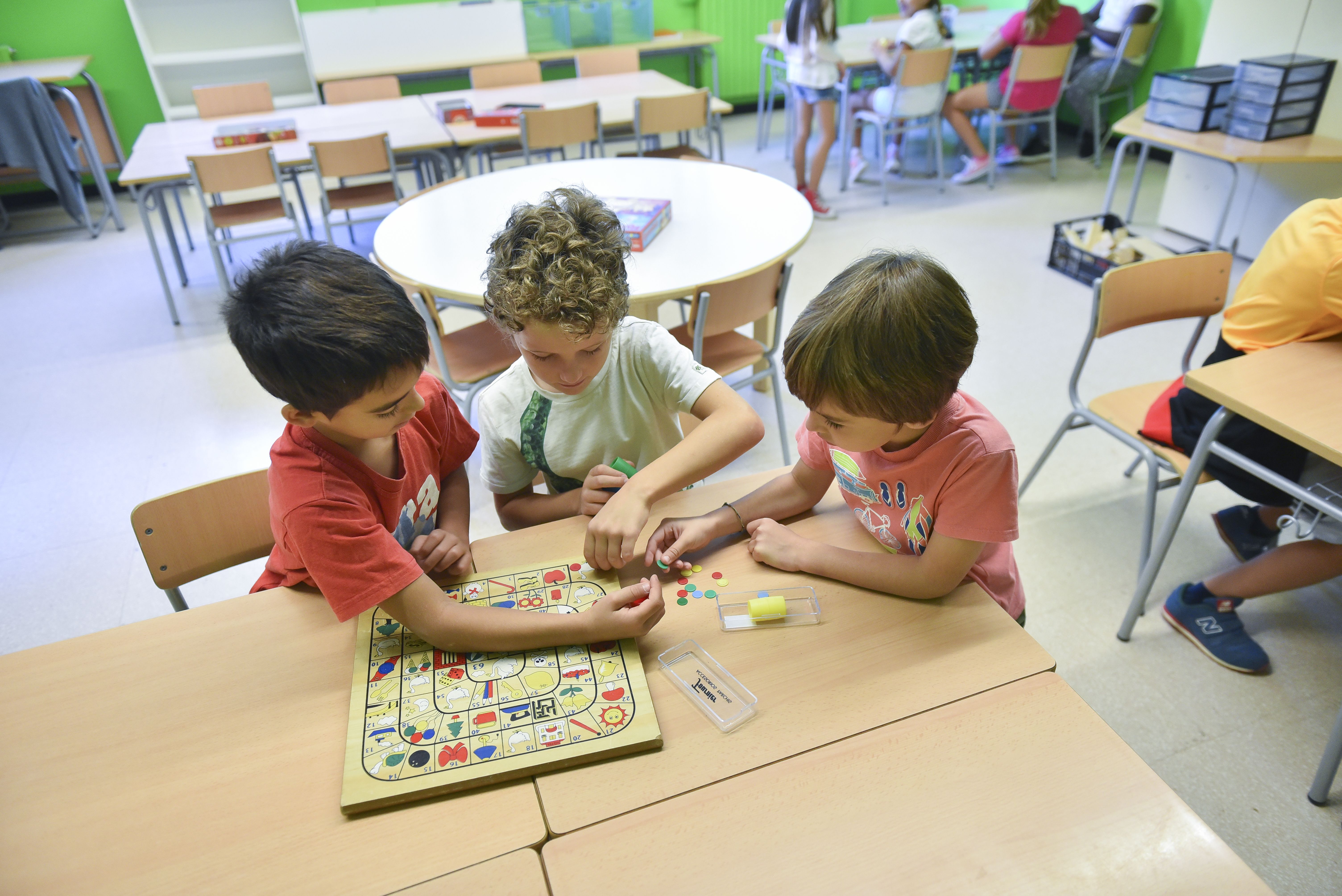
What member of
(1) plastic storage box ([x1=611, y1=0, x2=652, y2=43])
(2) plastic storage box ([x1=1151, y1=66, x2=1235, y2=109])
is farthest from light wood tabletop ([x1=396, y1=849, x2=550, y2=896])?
(1) plastic storage box ([x1=611, y1=0, x2=652, y2=43])

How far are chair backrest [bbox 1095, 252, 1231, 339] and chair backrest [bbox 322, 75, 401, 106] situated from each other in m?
4.03

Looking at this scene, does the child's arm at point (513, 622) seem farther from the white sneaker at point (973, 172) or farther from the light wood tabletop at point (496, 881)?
the white sneaker at point (973, 172)

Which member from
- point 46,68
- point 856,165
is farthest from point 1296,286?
point 46,68

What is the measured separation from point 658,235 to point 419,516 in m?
1.31

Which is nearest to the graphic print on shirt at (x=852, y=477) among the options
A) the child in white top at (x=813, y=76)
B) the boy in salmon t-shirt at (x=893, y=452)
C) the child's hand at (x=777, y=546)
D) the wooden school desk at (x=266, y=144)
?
the boy in salmon t-shirt at (x=893, y=452)

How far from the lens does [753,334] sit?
9.43 ft

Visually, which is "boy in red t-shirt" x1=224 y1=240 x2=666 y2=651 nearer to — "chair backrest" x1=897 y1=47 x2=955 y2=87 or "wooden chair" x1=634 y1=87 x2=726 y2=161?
"wooden chair" x1=634 y1=87 x2=726 y2=161

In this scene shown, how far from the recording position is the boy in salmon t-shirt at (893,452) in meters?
0.87

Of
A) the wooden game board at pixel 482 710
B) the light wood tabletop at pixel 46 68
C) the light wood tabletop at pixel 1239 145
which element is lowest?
the wooden game board at pixel 482 710

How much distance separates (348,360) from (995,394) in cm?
242

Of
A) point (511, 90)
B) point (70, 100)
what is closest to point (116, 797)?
point (511, 90)

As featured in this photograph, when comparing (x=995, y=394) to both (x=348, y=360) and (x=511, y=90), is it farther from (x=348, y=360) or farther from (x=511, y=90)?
(x=511, y=90)

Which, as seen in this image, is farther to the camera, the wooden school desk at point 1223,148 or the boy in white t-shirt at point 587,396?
the wooden school desk at point 1223,148

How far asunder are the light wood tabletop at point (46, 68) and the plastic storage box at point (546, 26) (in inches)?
111
